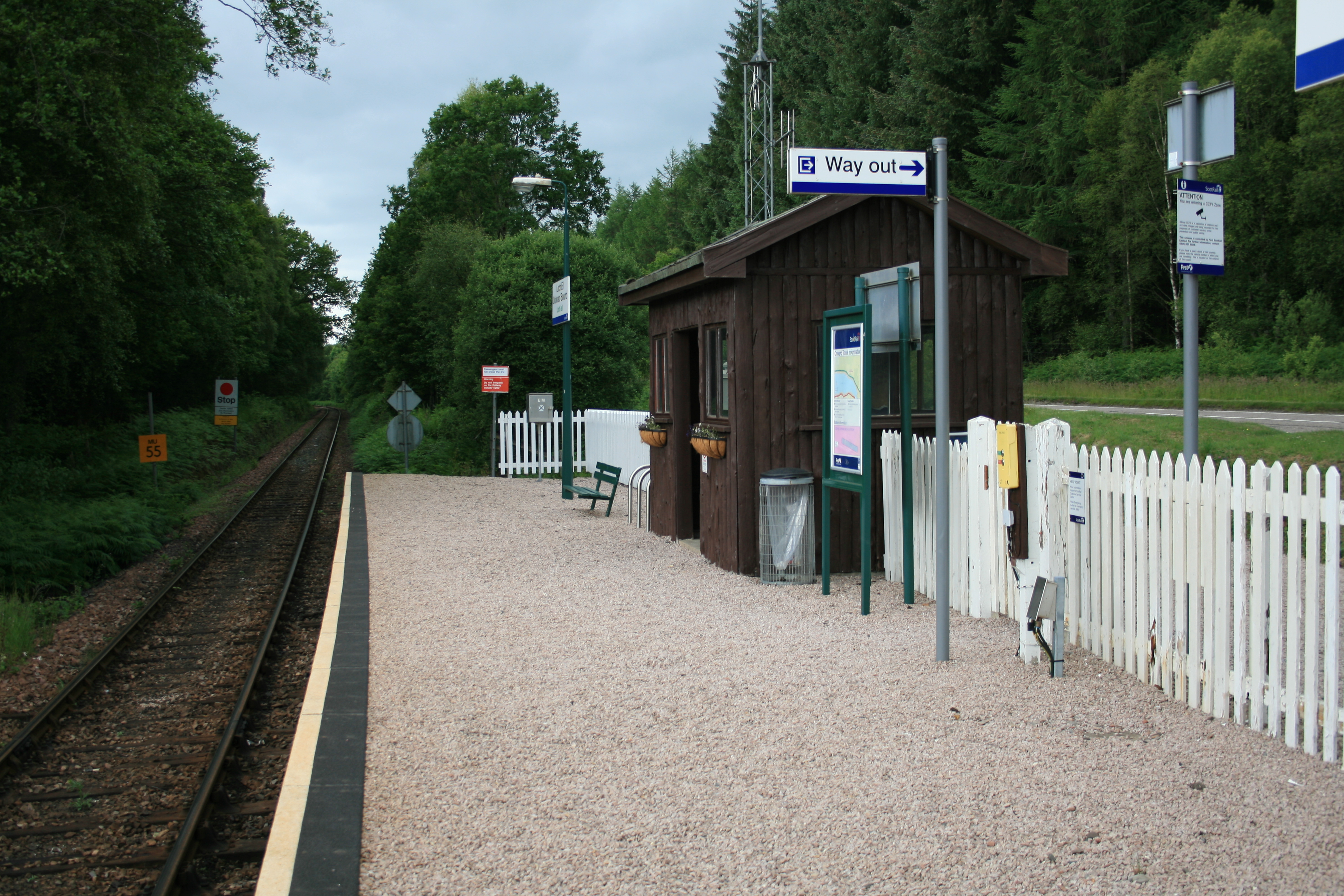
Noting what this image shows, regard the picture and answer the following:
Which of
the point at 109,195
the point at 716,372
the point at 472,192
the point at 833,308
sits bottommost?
the point at 716,372

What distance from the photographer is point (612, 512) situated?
1598 cm

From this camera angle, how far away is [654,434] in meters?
12.5

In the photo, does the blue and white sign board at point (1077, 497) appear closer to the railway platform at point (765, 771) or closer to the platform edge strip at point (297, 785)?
the railway platform at point (765, 771)

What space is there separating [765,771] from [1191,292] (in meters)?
3.83

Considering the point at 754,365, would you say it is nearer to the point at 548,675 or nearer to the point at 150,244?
the point at 548,675

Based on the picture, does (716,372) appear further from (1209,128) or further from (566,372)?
(566,372)

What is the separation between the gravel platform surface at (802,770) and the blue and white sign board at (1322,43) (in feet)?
8.53

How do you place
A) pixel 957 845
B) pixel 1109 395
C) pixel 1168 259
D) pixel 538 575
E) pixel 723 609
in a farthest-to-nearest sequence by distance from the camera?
pixel 1168 259, pixel 1109 395, pixel 538 575, pixel 723 609, pixel 957 845

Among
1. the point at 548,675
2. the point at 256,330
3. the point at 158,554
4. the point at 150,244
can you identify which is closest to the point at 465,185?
the point at 256,330

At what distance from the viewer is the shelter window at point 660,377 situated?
12547 mm

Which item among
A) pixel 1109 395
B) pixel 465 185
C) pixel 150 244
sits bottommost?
pixel 1109 395

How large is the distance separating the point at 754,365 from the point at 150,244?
38.0ft

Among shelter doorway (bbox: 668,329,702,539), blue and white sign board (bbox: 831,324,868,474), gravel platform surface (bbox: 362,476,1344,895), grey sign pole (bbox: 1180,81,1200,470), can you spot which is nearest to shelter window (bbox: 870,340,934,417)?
blue and white sign board (bbox: 831,324,868,474)

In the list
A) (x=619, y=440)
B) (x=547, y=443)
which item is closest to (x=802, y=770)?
(x=619, y=440)
